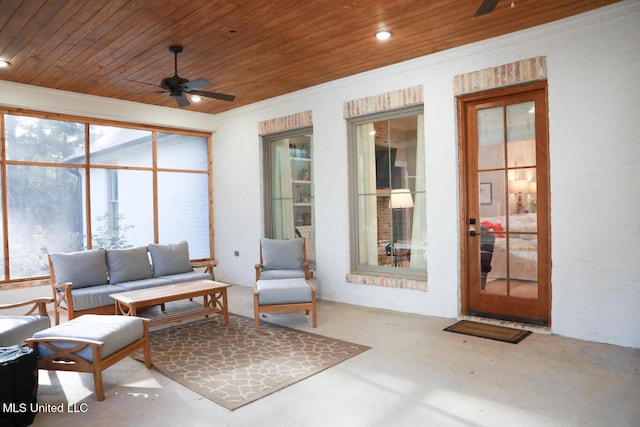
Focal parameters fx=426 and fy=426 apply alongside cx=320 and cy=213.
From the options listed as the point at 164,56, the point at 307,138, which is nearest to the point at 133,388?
the point at 164,56

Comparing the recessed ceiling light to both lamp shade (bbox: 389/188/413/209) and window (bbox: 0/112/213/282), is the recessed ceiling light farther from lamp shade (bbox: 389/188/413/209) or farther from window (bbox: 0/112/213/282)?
window (bbox: 0/112/213/282)

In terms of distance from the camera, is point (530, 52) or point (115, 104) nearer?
point (530, 52)

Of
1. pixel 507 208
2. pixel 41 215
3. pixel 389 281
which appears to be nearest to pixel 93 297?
pixel 41 215

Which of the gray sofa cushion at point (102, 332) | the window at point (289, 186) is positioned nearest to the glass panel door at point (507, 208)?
the window at point (289, 186)

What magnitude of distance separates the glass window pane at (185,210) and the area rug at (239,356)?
9.07 feet

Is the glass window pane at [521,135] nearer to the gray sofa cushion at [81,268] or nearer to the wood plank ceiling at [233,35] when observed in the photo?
the wood plank ceiling at [233,35]

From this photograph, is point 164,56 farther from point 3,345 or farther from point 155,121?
point 3,345

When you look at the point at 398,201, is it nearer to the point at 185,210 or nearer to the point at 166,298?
the point at 166,298

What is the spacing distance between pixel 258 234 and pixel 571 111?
463 cm

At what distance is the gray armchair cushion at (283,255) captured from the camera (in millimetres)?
5719

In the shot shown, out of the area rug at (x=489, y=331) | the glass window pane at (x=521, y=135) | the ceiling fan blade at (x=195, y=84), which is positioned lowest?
the area rug at (x=489, y=331)

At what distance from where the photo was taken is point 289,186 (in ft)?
21.9

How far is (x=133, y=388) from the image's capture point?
3.13 meters

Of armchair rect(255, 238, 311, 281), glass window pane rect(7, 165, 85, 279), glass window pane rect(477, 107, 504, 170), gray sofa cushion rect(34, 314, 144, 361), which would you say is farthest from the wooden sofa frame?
glass window pane rect(477, 107, 504, 170)
